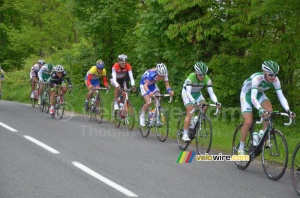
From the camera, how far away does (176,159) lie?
10.0 meters

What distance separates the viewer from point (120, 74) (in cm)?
1495

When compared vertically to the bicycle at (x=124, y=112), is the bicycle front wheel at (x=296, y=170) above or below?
below

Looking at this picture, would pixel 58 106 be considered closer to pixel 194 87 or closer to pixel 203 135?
pixel 194 87

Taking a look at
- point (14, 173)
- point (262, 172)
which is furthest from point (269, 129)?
point (14, 173)

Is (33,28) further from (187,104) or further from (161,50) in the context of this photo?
(187,104)

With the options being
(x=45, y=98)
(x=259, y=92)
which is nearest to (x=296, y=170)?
(x=259, y=92)

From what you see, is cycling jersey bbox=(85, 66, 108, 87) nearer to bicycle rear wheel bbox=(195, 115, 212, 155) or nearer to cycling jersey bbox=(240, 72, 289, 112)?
bicycle rear wheel bbox=(195, 115, 212, 155)

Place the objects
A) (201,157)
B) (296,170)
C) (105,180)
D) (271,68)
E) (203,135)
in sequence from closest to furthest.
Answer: (296,170) < (105,180) < (271,68) < (201,157) < (203,135)

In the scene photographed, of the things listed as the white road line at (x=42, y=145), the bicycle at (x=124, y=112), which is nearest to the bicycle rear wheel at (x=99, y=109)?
the bicycle at (x=124, y=112)

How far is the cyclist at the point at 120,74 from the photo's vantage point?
14.4 m

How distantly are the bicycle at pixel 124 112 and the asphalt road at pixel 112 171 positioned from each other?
1086 mm

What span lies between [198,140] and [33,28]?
97.4 ft

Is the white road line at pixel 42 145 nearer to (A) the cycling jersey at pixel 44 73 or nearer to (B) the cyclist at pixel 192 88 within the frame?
(B) the cyclist at pixel 192 88

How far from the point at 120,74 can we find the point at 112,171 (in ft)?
21.6
